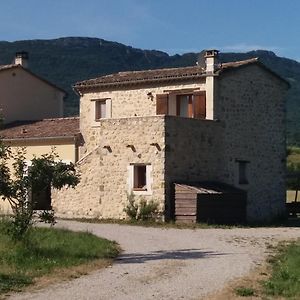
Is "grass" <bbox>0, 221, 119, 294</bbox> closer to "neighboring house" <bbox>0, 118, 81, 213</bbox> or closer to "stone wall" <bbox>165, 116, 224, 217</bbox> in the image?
"stone wall" <bbox>165, 116, 224, 217</bbox>

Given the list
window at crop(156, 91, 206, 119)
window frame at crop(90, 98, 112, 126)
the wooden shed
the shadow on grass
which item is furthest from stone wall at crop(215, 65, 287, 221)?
the shadow on grass

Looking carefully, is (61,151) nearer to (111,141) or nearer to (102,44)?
(111,141)

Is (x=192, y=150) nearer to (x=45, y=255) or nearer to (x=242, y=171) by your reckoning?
(x=242, y=171)

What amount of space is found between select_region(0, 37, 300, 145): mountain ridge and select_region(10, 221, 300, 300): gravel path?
61.2 m

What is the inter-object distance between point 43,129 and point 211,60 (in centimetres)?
958

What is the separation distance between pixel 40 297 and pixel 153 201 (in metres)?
15.6

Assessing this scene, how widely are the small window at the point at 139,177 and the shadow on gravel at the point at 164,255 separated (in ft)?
32.0

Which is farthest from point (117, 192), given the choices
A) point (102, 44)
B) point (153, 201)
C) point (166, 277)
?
point (102, 44)

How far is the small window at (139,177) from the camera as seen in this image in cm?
2744

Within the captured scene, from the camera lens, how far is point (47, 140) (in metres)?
32.6

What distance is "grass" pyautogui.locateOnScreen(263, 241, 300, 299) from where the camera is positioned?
39.5 feet

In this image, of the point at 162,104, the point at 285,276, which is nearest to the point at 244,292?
the point at 285,276

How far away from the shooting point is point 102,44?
391 ft

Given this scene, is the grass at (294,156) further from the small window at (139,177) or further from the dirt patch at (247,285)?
the dirt patch at (247,285)
